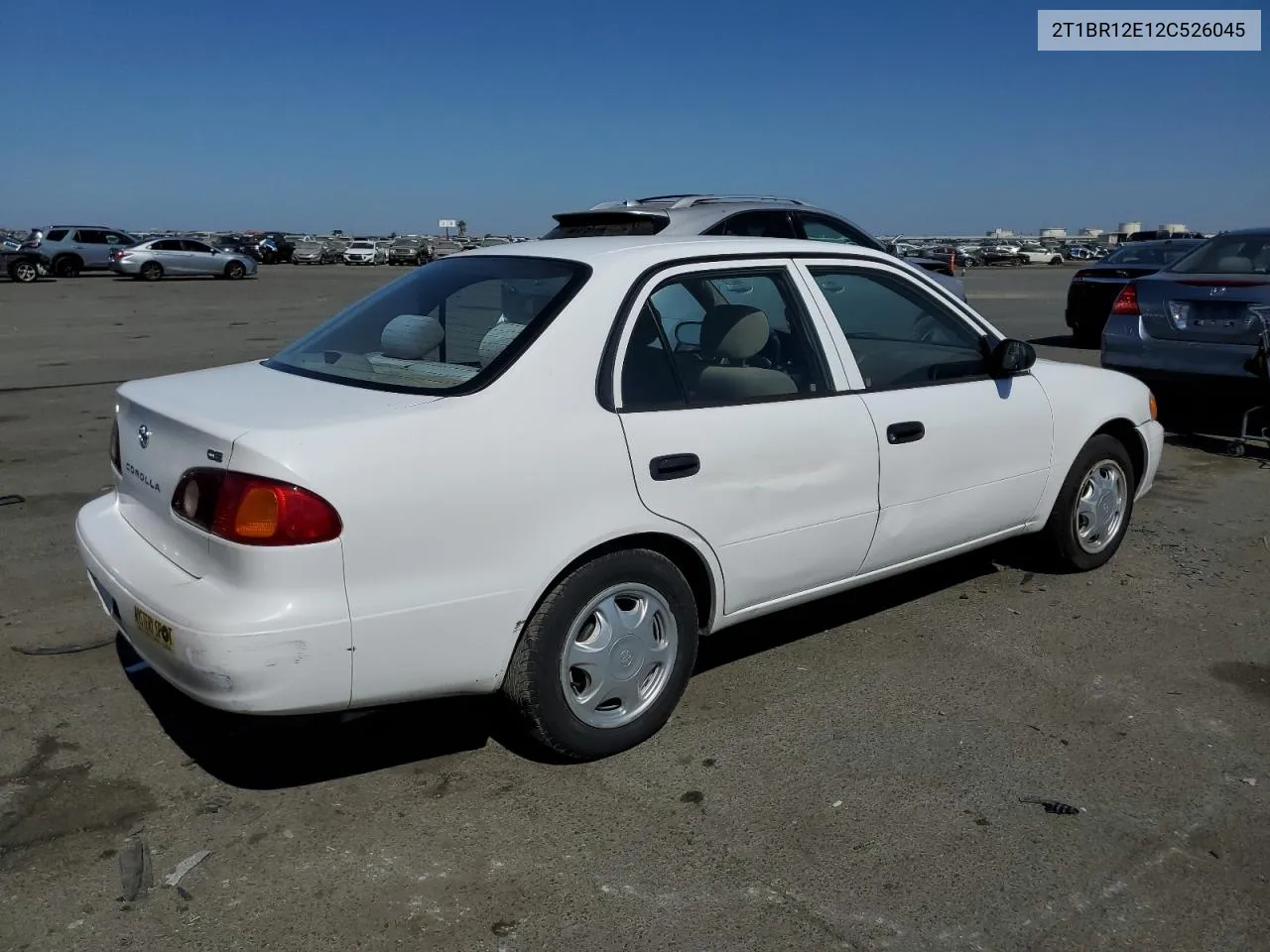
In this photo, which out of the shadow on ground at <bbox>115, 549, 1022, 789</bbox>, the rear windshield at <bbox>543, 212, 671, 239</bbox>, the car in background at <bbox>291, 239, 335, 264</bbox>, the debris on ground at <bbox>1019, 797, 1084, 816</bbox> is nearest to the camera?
the debris on ground at <bbox>1019, 797, 1084, 816</bbox>

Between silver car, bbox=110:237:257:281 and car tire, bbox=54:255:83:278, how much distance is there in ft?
3.59

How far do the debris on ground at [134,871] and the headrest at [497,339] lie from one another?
1.66 metres

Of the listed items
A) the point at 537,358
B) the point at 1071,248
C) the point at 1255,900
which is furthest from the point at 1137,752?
the point at 1071,248

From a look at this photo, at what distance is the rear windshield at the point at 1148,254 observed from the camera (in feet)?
49.2

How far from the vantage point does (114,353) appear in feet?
47.1

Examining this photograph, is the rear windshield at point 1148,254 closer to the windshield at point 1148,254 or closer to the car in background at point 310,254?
the windshield at point 1148,254

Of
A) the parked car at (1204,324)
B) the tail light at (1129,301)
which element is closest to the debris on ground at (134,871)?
the parked car at (1204,324)

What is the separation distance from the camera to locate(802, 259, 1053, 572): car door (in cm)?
429

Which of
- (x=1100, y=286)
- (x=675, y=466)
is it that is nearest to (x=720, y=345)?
(x=675, y=466)

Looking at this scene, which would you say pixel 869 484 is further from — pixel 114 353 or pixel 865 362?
pixel 114 353

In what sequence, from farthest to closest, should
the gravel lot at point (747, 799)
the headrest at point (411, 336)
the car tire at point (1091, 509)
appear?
the car tire at point (1091, 509) < the headrest at point (411, 336) < the gravel lot at point (747, 799)

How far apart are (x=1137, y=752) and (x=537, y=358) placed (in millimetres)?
2302

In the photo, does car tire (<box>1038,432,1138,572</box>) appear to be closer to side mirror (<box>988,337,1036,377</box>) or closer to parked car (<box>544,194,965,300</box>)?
side mirror (<box>988,337,1036,377</box>)

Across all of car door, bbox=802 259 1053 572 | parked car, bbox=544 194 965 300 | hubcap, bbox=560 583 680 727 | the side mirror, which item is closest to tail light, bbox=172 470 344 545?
hubcap, bbox=560 583 680 727
